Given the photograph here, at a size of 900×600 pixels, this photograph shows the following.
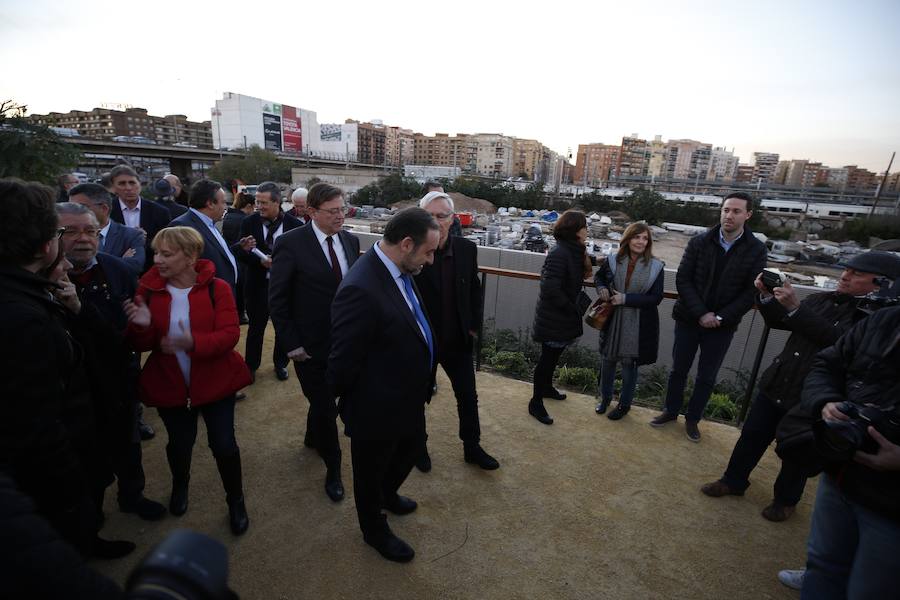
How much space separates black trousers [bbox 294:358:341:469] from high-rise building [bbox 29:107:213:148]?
116647mm

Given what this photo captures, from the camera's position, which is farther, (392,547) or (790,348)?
(790,348)

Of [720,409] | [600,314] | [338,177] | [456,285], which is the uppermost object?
[338,177]

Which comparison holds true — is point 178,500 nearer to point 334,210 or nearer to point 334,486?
point 334,486

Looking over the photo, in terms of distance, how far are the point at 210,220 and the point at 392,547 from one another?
283 cm

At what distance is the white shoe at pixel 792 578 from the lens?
2.28 meters

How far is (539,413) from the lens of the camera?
12.2 feet

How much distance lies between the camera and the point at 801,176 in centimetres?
11475

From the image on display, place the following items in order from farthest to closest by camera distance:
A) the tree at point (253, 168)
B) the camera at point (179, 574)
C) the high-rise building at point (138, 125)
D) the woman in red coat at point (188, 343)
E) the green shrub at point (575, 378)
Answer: the high-rise building at point (138, 125), the tree at point (253, 168), the green shrub at point (575, 378), the woman in red coat at point (188, 343), the camera at point (179, 574)

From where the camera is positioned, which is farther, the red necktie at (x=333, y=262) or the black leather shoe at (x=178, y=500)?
the red necktie at (x=333, y=262)

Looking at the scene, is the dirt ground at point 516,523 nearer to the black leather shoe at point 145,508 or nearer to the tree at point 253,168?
the black leather shoe at point 145,508

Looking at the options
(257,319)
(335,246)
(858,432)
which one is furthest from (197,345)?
(858,432)

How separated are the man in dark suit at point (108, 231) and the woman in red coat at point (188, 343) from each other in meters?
0.87

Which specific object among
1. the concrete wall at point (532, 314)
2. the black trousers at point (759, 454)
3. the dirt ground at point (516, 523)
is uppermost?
the black trousers at point (759, 454)

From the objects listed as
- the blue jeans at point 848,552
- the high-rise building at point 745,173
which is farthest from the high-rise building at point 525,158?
the blue jeans at point 848,552
